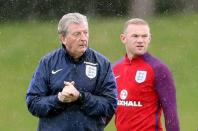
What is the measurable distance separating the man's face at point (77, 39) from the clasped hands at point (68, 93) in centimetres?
25

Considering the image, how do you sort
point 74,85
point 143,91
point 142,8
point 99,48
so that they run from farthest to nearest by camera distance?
1. point 142,8
2. point 99,48
3. point 143,91
4. point 74,85

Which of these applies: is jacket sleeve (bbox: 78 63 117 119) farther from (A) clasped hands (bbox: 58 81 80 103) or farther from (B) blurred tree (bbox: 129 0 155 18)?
(B) blurred tree (bbox: 129 0 155 18)

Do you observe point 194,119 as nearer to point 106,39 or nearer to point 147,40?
point 147,40

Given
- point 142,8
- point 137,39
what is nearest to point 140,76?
point 137,39

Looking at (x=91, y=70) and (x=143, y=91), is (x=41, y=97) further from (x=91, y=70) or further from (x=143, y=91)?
(x=143, y=91)

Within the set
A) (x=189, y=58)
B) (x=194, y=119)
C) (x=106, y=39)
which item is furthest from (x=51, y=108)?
(x=106, y=39)

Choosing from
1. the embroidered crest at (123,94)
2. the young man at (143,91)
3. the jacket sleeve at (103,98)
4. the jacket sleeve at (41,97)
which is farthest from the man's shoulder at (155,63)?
the jacket sleeve at (41,97)

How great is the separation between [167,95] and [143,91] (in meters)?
0.25

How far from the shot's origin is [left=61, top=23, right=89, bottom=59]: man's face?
17.7 feet

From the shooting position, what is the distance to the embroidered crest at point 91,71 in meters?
5.40

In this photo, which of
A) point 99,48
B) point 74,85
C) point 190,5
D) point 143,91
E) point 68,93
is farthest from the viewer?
point 190,5

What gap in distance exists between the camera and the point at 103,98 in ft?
17.9

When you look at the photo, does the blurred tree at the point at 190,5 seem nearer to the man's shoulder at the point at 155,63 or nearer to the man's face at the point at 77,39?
the man's shoulder at the point at 155,63

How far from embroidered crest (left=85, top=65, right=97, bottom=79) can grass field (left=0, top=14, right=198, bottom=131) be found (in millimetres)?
8917
